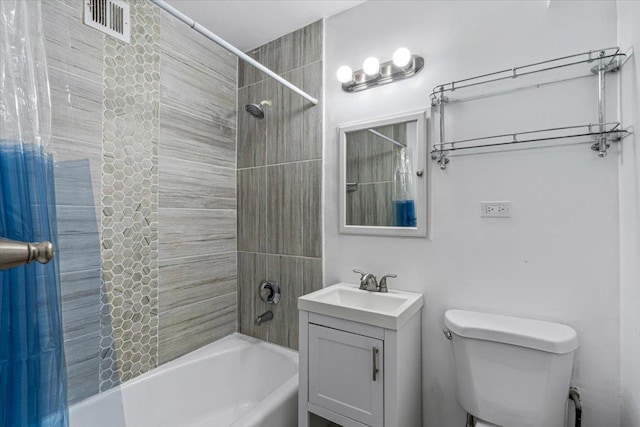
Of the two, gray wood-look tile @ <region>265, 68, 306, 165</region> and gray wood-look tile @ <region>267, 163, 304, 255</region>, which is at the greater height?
gray wood-look tile @ <region>265, 68, 306, 165</region>

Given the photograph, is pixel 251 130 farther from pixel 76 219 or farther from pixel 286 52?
pixel 76 219

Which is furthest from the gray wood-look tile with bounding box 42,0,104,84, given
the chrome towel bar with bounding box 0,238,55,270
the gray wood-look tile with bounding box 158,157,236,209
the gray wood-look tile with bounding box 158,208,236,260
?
the chrome towel bar with bounding box 0,238,55,270

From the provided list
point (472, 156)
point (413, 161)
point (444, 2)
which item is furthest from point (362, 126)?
point (444, 2)

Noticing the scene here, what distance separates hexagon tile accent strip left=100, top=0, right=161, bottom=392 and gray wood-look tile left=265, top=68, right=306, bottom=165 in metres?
0.68

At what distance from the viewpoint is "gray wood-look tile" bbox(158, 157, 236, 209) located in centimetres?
180

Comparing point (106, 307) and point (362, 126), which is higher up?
point (362, 126)

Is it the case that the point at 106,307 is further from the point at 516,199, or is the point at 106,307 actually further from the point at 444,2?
the point at 444,2

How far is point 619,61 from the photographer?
1149mm

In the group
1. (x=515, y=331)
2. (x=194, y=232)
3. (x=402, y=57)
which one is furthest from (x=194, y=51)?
(x=515, y=331)

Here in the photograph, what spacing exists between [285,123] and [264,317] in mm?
1264

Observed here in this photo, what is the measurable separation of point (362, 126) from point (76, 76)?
1382 mm

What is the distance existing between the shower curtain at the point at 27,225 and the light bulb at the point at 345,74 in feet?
4.48

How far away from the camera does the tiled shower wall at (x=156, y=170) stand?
1.47m

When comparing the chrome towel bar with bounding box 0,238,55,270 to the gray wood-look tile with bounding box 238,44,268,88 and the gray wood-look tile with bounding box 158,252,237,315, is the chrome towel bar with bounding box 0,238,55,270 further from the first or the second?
the gray wood-look tile with bounding box 238,44,268,88
